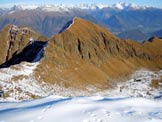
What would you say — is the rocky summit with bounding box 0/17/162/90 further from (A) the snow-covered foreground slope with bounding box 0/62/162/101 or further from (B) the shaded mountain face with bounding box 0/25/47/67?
(A) the snow-covered foreground slope with bounding box 0/62/162/101

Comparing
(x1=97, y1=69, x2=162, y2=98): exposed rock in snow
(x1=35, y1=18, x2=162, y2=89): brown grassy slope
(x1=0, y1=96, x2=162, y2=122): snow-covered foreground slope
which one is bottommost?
(x1=97, y1=69, x2=162, y2=98): exposed rock in snow

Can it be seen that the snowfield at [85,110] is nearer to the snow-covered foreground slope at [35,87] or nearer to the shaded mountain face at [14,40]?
the snow-covered foreground slope at [35,87]

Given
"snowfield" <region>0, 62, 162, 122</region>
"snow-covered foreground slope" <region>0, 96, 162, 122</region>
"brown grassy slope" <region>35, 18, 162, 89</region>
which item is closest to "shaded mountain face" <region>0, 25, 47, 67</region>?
"brown grassy slope" <region>35, 18, 162, 89</region>

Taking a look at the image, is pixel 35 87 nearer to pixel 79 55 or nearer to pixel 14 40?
pixel 79 55

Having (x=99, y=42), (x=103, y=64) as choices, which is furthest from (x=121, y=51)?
(x=103, y=64)

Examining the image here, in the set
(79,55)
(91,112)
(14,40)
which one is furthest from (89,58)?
(91,112)

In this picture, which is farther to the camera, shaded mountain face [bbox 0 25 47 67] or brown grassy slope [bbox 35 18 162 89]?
shaded mountain face [bbox 0 25 47 67]

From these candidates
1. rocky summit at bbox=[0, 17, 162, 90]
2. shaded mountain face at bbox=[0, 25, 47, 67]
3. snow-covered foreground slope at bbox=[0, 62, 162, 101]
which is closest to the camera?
snow-covered foreground slope at bbox=[0, 62, 162, 101]
